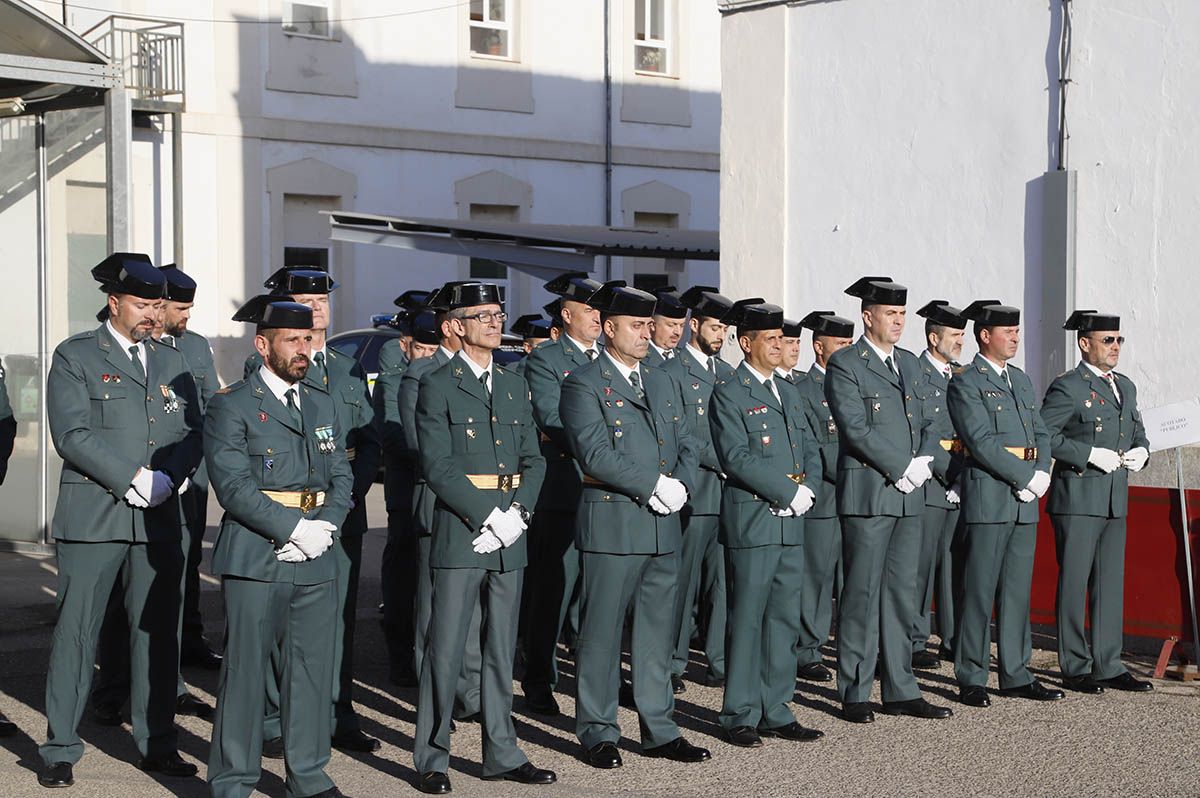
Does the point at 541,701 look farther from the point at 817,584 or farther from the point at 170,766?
the point at 170,766

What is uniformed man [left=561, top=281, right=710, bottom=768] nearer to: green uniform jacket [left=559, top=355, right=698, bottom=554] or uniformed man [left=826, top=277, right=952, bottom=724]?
green uniform jacket [left=559, top=355, right=698, bottom=554]

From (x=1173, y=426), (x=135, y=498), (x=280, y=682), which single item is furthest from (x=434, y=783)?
(x=1173, y=426)

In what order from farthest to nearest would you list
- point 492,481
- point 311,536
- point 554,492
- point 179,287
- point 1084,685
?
1. point 1084,685
2. point 554,492
3. point 179,287
4. point 492,481
5. point 311,536

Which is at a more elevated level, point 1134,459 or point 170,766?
point 1134,459

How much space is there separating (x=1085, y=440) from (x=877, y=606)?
5.31ft

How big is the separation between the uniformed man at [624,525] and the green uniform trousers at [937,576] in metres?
2.53

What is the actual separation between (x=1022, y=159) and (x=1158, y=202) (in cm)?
111

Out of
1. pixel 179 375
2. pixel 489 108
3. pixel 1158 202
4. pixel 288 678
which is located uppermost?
pixel 489 108

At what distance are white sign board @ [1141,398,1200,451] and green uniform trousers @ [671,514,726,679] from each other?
242cm

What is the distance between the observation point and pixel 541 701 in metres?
8.38

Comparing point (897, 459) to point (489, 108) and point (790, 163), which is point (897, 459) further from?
point (489, 108)

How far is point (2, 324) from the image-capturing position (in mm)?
12859

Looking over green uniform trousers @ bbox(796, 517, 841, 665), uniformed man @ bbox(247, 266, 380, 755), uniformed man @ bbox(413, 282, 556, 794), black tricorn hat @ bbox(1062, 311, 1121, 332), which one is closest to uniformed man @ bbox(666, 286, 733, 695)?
green uniform trousers @ bbox(796, 517, 841, 665)

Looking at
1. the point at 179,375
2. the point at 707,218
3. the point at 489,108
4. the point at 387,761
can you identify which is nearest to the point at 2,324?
the point at 179,375
